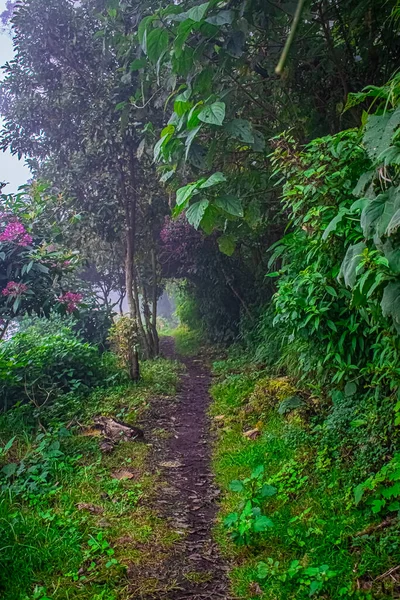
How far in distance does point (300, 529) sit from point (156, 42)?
307 centimetres

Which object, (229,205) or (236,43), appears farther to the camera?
(236,43)

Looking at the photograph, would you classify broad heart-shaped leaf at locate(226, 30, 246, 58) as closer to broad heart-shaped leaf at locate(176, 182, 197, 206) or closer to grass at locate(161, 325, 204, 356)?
broad heart-shaped leaf at locate(176, 182, 197, 206)

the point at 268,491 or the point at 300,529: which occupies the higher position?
the point at 268,491

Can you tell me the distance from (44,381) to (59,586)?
3135 millimetres

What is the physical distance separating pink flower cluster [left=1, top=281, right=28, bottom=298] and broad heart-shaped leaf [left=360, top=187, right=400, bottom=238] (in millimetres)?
3489

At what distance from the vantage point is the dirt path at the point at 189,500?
2.16 metres

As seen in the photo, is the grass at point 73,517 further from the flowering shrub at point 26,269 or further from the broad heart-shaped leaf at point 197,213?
the broad heart-shaped leaf at point 197,213

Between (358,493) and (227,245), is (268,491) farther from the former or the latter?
(227,245)

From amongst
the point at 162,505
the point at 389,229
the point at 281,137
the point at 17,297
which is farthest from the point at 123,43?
the point at 162,505

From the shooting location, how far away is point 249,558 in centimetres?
225

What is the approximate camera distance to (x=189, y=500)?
9.82ft

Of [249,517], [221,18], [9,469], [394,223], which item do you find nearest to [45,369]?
[9,469]

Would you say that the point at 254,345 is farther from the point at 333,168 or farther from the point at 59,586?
the point at 59,586

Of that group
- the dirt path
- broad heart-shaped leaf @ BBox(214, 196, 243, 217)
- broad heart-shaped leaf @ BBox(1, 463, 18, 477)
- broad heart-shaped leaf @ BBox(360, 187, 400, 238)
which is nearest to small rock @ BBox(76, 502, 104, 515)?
the dirt path
